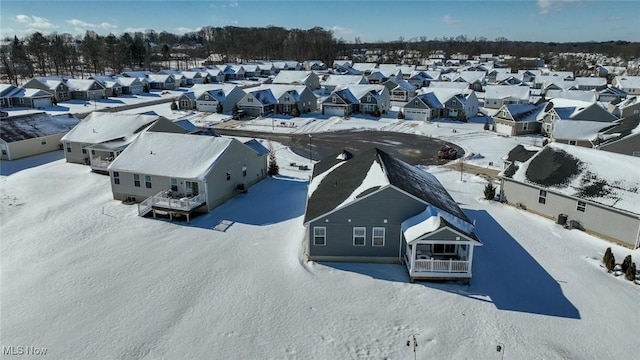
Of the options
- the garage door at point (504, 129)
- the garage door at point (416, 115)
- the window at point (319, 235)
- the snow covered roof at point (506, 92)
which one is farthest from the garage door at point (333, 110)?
the window at point (319, 235)

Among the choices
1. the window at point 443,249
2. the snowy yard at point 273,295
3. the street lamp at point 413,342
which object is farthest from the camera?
the window at point 443,249

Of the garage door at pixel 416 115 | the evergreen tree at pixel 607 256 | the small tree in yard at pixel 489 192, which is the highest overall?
the garage door at pixel 416 115

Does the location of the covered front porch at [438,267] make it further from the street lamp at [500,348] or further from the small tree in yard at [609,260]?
the small tree in yard at [609,260]

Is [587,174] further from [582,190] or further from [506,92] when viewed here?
[506,92]

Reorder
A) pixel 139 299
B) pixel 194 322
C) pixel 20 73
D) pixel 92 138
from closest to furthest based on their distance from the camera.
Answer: pixel 194 322 < pixel 139 299 < pixel 92 138 < pixel 20 73

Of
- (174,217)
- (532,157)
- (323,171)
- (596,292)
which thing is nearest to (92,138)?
(174,217)

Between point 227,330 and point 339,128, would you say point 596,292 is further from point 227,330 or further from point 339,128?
point 339,128
